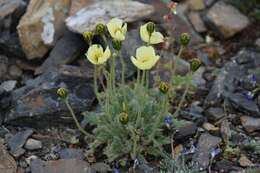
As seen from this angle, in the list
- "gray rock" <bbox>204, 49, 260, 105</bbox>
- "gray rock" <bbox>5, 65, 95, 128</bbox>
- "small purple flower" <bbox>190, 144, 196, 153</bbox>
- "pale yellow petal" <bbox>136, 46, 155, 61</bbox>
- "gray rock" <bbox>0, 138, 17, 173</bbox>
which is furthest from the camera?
"gray rock" <bbox>204, 49, 260, 105</bbox>

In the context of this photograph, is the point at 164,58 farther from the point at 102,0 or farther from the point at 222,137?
the point at 222,137

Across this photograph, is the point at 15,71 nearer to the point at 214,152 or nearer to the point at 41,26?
the point at 41,26

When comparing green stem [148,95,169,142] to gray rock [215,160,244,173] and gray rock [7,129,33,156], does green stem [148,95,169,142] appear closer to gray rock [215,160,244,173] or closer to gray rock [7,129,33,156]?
gray rock [215,160,244,173]

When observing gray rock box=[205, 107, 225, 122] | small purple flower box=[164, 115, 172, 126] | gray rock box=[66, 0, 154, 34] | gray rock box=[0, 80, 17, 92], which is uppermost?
gray rock box=[66, 0, 154, 34]

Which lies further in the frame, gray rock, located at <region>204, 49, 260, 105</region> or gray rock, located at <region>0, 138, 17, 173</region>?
gray rock, located at <region>204, 49, 260, 105</region>

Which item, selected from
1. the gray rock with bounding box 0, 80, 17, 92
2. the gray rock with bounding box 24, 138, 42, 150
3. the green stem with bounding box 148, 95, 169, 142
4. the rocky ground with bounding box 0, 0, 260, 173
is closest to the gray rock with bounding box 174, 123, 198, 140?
the rocky ground with bounding box 0, 0, 260, 173

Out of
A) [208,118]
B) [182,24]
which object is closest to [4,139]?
[208,118]

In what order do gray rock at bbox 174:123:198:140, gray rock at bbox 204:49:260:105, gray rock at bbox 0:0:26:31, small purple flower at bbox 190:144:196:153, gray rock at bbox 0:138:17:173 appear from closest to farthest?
gray rock at bbox 0:138:17:173 → small purple flower at bbox 190:144:196:153 → gray rock at bbox 174:123:198:140 → gray rock at bbox 204:49:260:105 → gray rock at bbox 0:0:26:31

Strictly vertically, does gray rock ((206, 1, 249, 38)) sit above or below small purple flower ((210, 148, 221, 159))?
above
